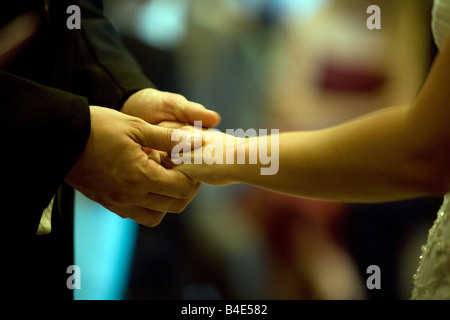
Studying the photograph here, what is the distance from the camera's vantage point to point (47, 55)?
819 mm

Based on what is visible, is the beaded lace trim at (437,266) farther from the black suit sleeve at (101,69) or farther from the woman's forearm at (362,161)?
the black suit sleeve at (101,69)

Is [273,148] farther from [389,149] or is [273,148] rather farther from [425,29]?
[425,29]

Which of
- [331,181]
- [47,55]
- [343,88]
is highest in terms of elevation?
[343,88]

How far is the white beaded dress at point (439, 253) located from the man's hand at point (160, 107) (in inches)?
18.3

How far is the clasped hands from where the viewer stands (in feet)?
2.46

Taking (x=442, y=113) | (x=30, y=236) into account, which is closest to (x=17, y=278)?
(x=30, y=236)

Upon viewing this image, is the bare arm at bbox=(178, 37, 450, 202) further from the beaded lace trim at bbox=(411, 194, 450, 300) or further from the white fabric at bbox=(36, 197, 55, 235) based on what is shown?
the white fabric at bbox=(36, 197, 55, 235)

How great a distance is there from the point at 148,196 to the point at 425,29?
1.13m

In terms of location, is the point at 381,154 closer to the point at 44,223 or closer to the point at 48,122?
the point at 48,122

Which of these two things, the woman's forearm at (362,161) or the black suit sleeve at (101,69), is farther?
the black suit sleeve at (101,69)

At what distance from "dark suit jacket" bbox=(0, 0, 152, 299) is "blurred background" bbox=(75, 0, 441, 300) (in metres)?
0.65

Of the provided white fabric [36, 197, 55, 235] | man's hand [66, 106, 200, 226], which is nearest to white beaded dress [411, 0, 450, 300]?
man's hand [66, 106, 200, 226]

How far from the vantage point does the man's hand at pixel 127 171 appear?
2.44ft

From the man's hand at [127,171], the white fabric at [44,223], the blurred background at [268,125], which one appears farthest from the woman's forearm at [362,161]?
the blurred background at [268,125]
